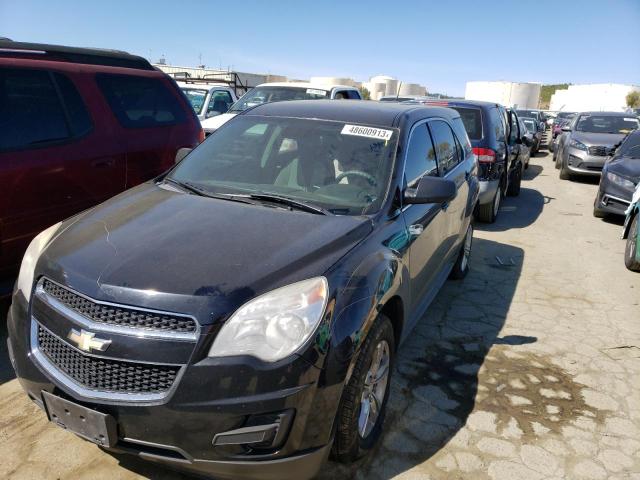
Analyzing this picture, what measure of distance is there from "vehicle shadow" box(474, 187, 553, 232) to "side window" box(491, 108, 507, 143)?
129 centimetres

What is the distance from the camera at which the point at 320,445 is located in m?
2.14

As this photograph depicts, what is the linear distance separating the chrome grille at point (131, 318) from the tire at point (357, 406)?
765 mm

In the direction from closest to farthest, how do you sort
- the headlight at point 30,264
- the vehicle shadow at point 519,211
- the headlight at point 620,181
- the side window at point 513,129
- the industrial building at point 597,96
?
1. the headlight at point 30,264
2. the headlight at point 620,181
3. the vehicle shadow at point 519,211
4. the side window at point 513,129
5. the industrial building at point 597,96

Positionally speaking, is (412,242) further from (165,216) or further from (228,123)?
(228,123)

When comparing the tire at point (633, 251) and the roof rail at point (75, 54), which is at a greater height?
the roof rail at point (75, 54)

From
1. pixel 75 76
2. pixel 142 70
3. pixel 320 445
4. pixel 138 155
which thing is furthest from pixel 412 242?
pixel 142 70

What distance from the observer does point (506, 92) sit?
165 ft

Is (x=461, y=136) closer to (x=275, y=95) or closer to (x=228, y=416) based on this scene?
(x=228, y=416)

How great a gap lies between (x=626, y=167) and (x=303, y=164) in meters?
7.00

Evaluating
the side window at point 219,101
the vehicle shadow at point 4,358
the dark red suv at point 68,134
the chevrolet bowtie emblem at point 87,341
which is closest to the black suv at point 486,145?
the dark red suv at point 68,134

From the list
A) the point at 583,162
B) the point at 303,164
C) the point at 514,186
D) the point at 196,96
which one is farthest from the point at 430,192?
the point at 583,162

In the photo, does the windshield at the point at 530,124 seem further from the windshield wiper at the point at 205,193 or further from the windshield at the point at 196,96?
the windshield wiper at the point at 205,193

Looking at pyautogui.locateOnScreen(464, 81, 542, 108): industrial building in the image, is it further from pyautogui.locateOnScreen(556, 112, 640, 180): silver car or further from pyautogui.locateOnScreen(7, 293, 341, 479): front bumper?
pyautogui.locateOnScreen(7, 293, 341, 479): front bumper

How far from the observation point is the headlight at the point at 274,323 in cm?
201
